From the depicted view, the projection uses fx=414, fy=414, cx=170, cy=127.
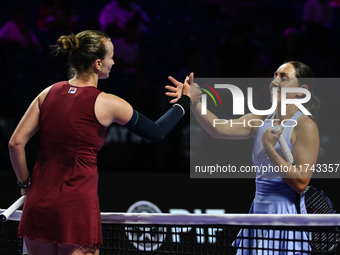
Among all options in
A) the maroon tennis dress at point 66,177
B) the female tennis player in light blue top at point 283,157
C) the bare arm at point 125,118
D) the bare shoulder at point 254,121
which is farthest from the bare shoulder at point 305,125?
the maroon tennis dress at point 66,177

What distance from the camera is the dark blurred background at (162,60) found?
4250 millimetres

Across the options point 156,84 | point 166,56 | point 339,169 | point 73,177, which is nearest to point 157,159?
point 156,84

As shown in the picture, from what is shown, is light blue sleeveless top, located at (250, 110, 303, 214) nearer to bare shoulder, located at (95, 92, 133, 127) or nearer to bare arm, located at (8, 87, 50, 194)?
bare shoulder, located at (95, 92, 133, 127)

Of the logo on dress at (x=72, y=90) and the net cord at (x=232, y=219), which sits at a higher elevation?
the logo on dress at (x=72, y=90)

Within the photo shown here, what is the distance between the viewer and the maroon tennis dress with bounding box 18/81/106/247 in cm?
163

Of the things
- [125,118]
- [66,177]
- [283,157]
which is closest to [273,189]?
[283,157]

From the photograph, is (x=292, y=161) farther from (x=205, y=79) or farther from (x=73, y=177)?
(x=205, y=79)

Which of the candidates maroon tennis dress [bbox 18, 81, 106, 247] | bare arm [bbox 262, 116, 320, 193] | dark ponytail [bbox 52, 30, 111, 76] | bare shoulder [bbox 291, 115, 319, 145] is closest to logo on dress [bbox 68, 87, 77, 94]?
maroon tennis dress [bbox 18, 81, 106, 247]

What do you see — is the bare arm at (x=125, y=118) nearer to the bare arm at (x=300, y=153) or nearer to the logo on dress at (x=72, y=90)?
the logo on dress at (x=72, y=90)

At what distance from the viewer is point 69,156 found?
166cm

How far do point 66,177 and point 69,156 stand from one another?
84 mm

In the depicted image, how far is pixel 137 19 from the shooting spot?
636 cm

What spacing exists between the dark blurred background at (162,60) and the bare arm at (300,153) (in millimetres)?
1899

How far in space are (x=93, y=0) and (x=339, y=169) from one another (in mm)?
4967
